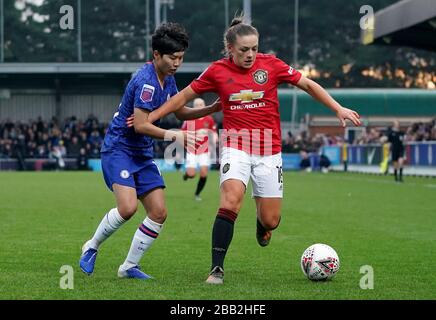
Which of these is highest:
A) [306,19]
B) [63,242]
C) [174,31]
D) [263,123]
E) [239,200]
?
[306,19]

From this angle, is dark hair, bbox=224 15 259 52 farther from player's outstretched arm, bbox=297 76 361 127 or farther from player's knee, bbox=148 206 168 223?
player's knee, bbox=148 206 168 223

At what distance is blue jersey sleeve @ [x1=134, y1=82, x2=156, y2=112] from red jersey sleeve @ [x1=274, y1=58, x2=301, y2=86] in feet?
3.73

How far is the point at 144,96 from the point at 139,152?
0.60 metres

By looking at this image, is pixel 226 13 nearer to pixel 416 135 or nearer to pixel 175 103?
pixel 416 135

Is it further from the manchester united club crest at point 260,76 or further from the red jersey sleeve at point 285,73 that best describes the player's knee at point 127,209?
the red jersey sleeve at point 285,73

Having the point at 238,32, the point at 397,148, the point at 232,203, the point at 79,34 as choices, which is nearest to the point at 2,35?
the point at 79,34

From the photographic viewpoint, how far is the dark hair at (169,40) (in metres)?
8.77

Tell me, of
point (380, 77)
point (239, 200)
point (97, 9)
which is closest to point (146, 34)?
point (97, 9)

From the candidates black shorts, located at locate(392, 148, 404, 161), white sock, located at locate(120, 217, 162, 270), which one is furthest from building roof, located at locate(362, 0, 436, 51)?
white sock, located at locate(120, 217, 162, 270)

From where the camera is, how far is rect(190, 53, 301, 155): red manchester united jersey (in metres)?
8.85

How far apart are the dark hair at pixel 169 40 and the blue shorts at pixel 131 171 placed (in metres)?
1.01

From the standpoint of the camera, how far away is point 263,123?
29.2 feet
